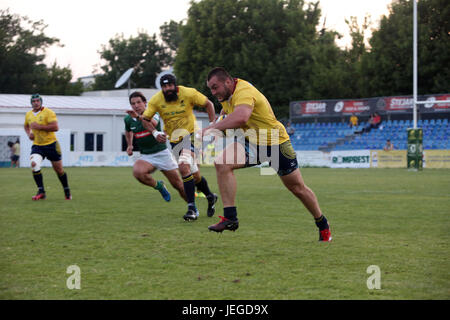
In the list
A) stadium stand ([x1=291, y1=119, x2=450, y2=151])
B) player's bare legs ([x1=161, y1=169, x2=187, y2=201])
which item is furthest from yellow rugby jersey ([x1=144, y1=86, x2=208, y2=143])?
stadium stand ([x1=291, y1=119, x2=450, y2=151])

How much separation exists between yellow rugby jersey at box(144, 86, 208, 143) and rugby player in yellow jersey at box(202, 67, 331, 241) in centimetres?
267

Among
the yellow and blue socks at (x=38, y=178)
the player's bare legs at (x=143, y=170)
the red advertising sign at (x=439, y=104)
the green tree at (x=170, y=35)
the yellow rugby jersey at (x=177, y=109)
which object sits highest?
the green tree at (x=170, y=35)

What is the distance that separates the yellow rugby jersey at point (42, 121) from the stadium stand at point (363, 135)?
2824 cm

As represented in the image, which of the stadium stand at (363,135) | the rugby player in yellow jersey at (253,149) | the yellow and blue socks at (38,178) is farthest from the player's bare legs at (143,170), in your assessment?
the stadium stand at (363,135)

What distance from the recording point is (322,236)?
690cm

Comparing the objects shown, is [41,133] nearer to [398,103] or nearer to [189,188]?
[189,188]

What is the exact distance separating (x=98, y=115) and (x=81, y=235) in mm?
39130

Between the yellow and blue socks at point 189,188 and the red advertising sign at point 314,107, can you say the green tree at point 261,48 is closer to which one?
the red advertising sign at point 314,107

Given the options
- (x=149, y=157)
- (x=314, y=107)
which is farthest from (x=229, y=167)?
(x=314, y=107)

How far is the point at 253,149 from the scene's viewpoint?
22.5ft

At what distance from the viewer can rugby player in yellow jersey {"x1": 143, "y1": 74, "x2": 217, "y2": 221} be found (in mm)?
9352

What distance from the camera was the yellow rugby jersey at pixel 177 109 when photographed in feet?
31.0
